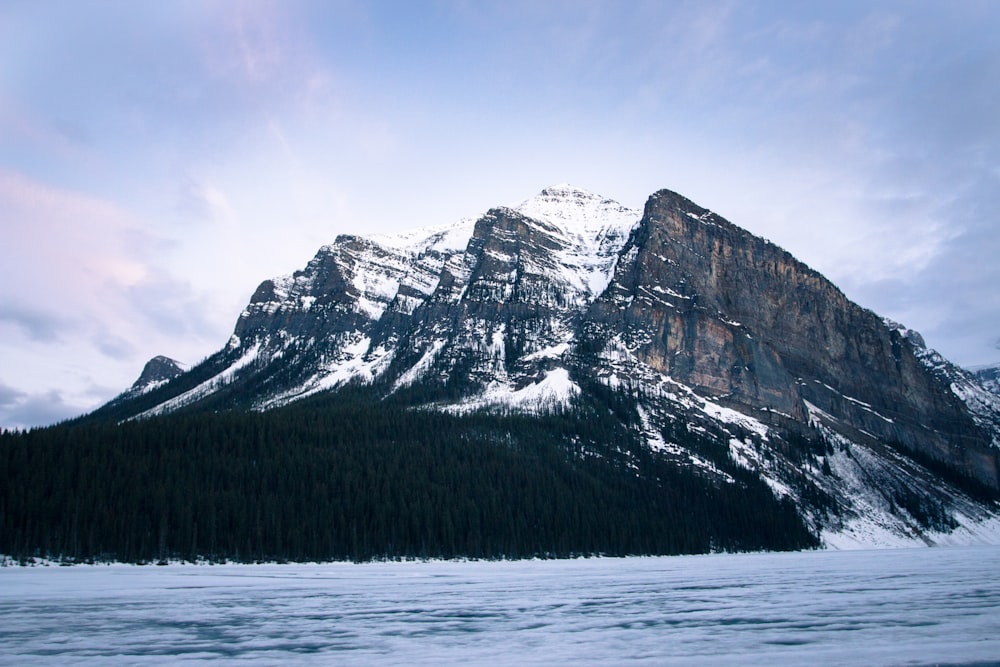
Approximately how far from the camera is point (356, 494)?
12238 cm

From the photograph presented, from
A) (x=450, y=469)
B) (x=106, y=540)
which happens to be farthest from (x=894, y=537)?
(x=106, y=540)

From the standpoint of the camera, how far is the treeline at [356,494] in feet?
330

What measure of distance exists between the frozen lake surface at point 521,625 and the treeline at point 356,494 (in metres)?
53.7

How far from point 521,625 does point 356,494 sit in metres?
98.0

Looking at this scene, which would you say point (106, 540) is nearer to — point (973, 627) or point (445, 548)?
point (445, 548)

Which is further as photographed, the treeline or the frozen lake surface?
the treeline

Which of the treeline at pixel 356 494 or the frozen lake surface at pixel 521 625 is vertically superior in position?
the treeline at pixel 356 494

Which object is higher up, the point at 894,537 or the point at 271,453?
the point at 271,453

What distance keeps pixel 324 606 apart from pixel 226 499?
262ft

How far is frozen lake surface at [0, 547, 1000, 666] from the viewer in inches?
824

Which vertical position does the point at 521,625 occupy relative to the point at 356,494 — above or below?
below

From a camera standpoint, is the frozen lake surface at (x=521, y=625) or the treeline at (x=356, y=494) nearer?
the frozen lake surface at (x=521, y=625)

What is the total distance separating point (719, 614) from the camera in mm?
31125

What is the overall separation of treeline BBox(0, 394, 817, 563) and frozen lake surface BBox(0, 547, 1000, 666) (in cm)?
5367
